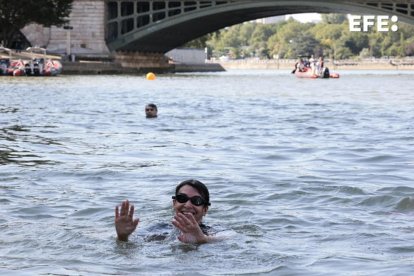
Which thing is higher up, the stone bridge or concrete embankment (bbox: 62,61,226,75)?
the stone bridge

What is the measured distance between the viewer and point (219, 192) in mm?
13945

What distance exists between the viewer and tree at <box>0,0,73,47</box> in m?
85.9

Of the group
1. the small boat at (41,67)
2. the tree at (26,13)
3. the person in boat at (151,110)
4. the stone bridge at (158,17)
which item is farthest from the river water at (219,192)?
the tree at (26,13)

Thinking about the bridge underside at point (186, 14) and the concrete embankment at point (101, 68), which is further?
the concrete embankment at point (101, 68)

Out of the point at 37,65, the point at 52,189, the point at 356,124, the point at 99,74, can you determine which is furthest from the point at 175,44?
the point at 52,189

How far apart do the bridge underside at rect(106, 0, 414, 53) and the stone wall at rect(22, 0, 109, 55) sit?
1037mm

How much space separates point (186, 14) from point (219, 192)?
2974 inches

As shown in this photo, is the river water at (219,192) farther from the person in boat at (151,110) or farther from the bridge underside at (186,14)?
the bridge underside at (186,14)

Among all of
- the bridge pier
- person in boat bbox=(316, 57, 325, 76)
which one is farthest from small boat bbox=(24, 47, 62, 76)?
person in boat bbox=(316, 57, 325, 76)

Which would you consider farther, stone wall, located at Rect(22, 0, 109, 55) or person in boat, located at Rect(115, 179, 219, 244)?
stone wall, located at Rect(22, 0, 109, 55)

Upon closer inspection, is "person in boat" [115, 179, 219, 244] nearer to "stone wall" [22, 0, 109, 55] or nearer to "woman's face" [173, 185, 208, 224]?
"woman's face" [173, 185, 208, 224]

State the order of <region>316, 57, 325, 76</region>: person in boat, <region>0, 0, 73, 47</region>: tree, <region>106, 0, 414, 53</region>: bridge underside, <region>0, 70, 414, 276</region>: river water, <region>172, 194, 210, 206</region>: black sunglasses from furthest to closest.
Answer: <region>316, 57, 325, 76</region>: person in boat → <region>0, 0, 73, 47</region>: tree → <region>106, 0, 414, 53</region>: bridge underside → <region>172, 194, 210, 206</region>: black sunglasses → <region>0, 70, 414, 276</region>: river water

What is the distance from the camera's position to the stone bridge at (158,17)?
85625 millimetres

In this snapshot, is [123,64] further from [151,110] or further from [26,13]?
[151,110]
